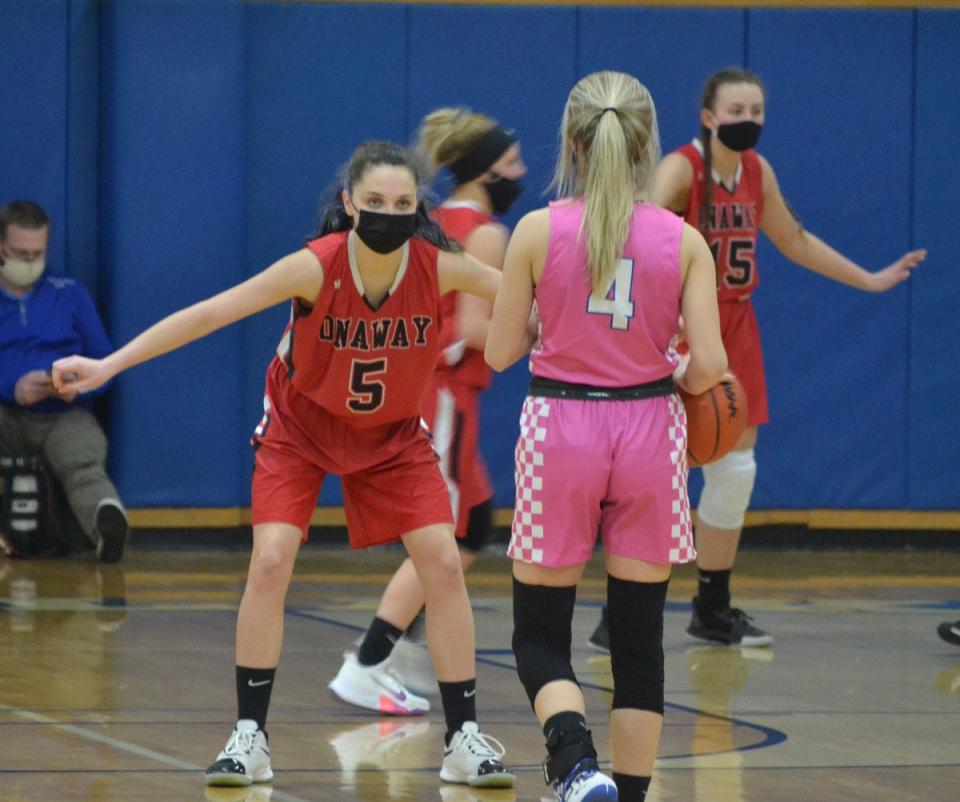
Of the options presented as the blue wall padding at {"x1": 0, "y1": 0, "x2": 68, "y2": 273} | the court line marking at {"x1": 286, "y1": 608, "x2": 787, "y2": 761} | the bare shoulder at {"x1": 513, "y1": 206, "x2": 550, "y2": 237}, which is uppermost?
the blue wall padding at {"x1": 0, "y1": 0, "x2": 68, "y2": 273}

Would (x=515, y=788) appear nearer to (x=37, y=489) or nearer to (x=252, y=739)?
(x=252, y=739)

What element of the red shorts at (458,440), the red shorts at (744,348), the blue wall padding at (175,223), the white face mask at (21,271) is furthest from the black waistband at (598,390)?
the blue wall padding at (175,223)

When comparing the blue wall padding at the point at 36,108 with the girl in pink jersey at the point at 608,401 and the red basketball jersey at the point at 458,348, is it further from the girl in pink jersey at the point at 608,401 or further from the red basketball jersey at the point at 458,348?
the girl in pink jersey at the point at 608,401

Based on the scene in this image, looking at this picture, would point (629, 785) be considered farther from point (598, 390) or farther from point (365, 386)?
point (365, 386)

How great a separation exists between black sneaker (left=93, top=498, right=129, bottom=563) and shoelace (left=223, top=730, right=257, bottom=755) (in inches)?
164

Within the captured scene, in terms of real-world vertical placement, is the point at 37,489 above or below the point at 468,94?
below

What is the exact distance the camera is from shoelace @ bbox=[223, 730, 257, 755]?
15.9 ft

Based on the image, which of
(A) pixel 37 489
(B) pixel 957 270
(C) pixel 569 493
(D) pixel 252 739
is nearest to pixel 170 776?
(D) pixel 252 739

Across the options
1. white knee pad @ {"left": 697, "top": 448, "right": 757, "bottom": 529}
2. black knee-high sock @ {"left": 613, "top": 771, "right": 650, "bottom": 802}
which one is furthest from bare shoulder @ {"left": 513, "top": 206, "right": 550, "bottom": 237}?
white knee pad @ {"left": 697, "top": 448, "right": 757, "bottom": 529}

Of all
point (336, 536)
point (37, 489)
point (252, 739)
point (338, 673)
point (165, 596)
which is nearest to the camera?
point (252, 739)

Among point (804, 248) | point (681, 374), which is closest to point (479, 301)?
point (681, 374)

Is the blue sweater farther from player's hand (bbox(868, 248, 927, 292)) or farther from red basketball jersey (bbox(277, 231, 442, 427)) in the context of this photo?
red basketball jersey (bbox(277, 231, 442, 427))

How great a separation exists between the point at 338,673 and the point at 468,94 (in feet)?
13.8

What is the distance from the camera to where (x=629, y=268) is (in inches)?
165
